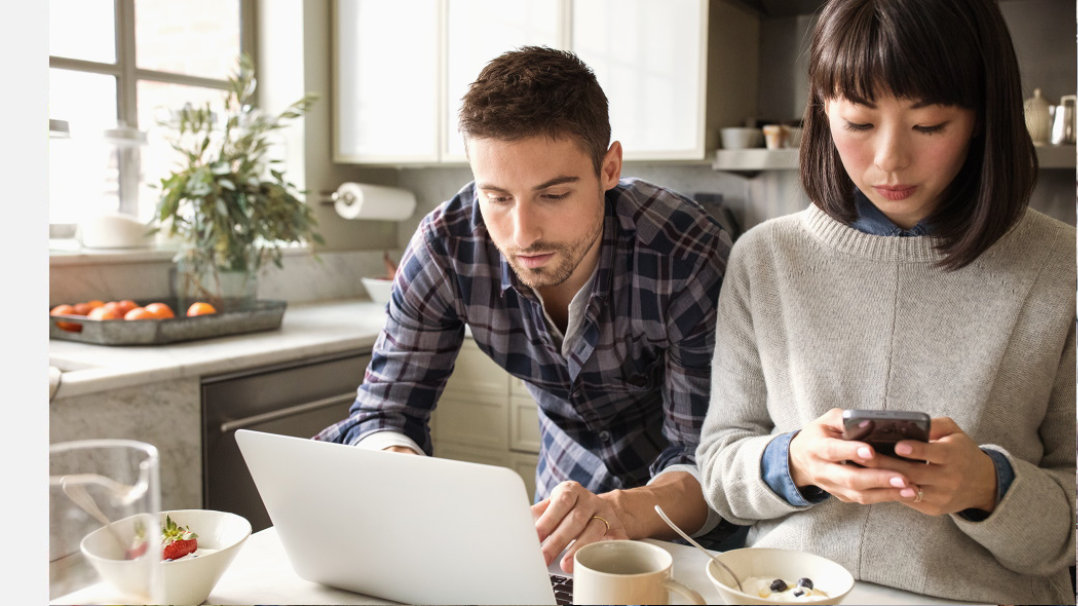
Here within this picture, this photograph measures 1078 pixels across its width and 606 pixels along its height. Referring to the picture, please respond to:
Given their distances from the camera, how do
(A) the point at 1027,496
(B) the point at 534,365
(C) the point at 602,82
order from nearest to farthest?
(A) the point at 1027,496 < (B) the point at 534,365 < (C) the point at 602,82

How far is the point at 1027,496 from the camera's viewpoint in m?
1.01

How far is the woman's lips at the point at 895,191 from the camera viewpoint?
3.51 feet

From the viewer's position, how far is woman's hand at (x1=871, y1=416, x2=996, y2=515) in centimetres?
94

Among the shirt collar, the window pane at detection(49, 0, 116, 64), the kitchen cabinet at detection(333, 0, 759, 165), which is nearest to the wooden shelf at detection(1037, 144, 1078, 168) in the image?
the kitchen cabinet at detection(333, 0, 759, 165)

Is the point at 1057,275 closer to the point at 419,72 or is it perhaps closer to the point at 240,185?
the point at 240,185

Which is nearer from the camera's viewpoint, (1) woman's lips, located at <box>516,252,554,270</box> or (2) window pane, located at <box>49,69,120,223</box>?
(1) woman's lips, located at <box>516,252,554,270</box>

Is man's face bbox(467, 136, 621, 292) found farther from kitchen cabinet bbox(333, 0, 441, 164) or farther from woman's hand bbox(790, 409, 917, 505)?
kitchen cabinet bbox(333, 0, 441, 164)

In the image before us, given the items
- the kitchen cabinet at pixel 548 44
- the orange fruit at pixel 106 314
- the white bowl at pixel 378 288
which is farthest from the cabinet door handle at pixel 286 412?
the kitchen cabinet at pixel 548 44

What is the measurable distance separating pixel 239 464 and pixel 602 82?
159 centimetres

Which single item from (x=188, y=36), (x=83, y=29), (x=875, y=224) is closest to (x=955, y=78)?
(x=875, y=224)

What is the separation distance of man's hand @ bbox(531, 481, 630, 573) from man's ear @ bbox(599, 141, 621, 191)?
0.52m

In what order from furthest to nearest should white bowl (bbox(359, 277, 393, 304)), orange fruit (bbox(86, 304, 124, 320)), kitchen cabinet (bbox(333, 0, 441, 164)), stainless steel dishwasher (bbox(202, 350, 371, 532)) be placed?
white bowl (bbox(359, 277, 393, 304)) < kitchen cabinet (bbox(333, 0, 441, 164)) < orange fruit (bbox(86, 304, 124, 320)) < stainless steel dishwasher (bbox(202, 350, 371, 532))

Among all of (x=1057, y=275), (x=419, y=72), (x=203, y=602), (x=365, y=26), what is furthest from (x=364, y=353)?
(x=1057, y=275)

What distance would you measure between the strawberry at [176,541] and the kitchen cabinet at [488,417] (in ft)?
6.26
